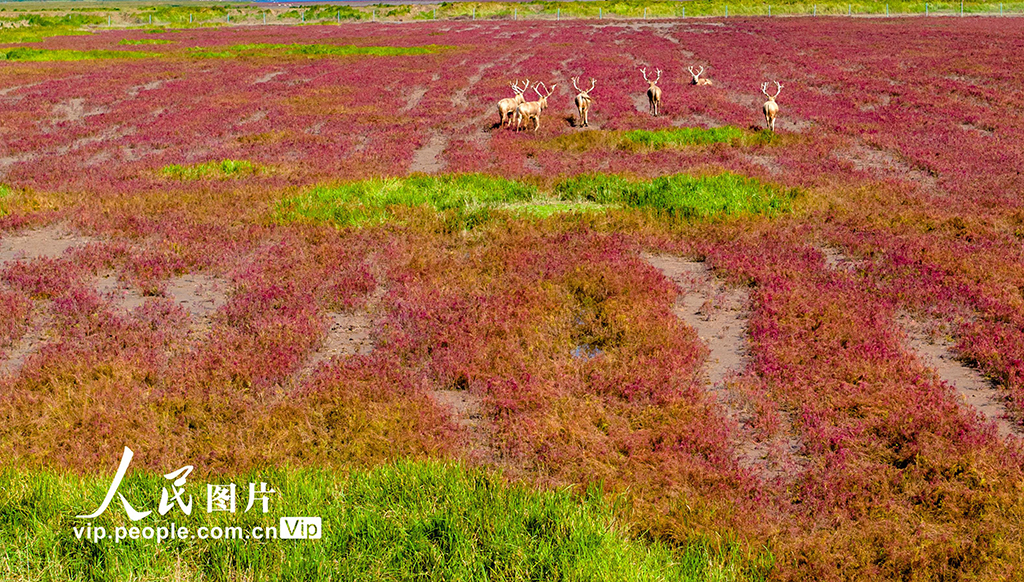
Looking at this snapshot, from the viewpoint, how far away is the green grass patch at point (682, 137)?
63.0 feet

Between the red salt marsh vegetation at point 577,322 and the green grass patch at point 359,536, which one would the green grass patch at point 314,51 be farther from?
the green grass patch at point 359,536

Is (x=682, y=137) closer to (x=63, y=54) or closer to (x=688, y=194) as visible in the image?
(x=688, y=194)

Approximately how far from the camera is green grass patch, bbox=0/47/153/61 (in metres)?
49.8

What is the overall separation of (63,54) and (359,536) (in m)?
Result: 59.8

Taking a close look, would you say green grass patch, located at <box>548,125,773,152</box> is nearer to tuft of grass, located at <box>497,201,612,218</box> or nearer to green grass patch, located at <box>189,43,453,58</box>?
tuft of grass, located at <box>497,201,612,218</box>

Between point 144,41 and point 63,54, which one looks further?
point 144,41

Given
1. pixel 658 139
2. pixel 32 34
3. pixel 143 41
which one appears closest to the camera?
pixel 658 139

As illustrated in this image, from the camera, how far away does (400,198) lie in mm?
13531

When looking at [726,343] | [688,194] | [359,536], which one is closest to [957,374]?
[726,343]

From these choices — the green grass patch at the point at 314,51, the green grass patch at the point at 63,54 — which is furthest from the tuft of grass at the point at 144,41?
the green grass patch at the point at 314,51

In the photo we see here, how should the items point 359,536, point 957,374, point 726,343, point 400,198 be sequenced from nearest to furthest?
1. point 359,536
2. point 957,374
3. point 726,343
4. point 400,198

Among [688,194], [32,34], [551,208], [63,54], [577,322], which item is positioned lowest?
[577,322]

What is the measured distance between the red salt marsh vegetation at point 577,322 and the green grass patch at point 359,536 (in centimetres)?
48

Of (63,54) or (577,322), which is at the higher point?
(63,54)
